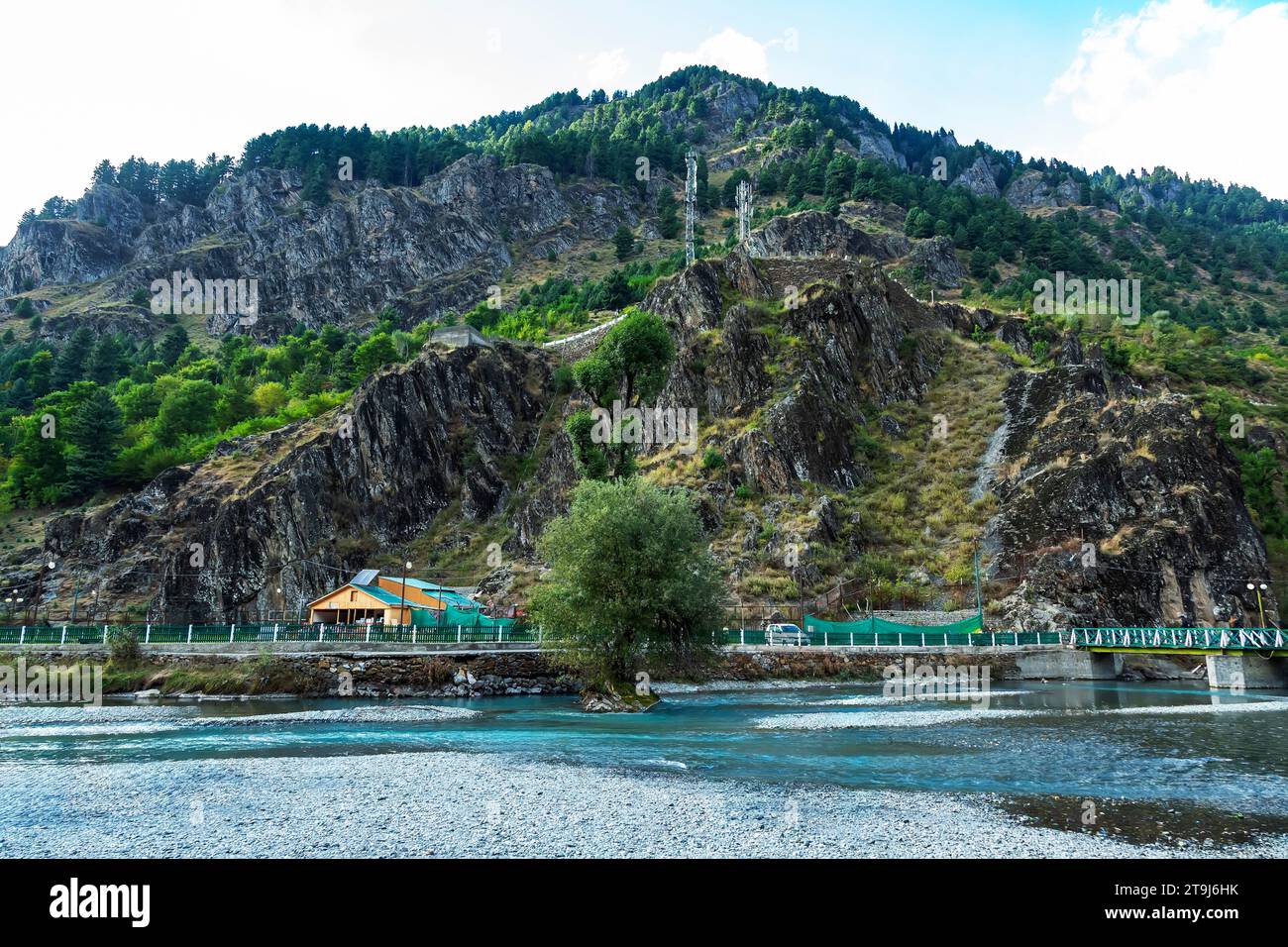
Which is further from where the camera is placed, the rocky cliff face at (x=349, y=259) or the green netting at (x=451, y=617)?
the rocky cliff face at (x=349, y=259)

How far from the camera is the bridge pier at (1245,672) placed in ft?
176

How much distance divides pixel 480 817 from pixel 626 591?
76.8 feet

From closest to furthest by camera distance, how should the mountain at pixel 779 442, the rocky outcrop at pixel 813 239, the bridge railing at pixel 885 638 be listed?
the bridge railing at pixel 885 638, the mountain at pixel 779 442, the rocky outcrop at pixel 813 239

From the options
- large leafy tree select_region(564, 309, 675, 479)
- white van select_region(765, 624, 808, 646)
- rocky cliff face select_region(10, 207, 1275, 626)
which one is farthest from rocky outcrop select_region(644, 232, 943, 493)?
white van select_region(765, 624, 808, 646)

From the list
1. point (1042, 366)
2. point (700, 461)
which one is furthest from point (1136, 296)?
point (700, 461)

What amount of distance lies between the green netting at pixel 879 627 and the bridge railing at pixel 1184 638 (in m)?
8.40

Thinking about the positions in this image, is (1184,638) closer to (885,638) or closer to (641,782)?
(885,638)

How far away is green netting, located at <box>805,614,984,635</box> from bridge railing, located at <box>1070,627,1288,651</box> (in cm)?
840

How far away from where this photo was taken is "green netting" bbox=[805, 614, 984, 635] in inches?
2306

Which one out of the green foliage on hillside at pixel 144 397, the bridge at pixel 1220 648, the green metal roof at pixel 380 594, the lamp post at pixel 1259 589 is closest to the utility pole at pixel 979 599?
the bridge at pixel 1220 648

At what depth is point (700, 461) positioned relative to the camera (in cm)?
8269

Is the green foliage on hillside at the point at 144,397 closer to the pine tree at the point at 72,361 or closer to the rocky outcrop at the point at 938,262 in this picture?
the pine tree at the point at 72,361

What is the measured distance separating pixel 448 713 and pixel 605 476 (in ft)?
115

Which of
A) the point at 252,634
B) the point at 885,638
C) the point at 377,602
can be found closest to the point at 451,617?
the point at 377,602
